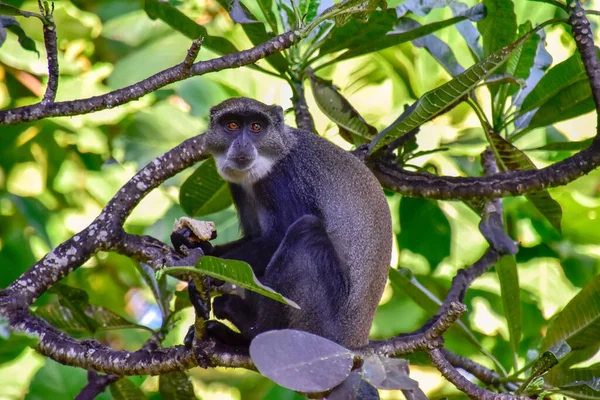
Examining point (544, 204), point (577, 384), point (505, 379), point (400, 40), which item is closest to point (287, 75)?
point (400, 40)

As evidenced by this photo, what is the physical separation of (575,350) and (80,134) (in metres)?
4.43

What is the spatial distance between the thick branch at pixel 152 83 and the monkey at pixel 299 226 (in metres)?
1.07

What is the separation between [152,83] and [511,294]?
2.68 m

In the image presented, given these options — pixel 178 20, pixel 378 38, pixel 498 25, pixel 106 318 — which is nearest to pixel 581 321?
pixel 498 25

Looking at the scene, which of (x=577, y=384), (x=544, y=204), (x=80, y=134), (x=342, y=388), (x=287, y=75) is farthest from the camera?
(x=80, y=134)

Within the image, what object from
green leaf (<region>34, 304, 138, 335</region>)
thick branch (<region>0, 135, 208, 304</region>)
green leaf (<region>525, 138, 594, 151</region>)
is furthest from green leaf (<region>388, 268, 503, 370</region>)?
green leaf (<region>34, 304, 138, 335</region>)

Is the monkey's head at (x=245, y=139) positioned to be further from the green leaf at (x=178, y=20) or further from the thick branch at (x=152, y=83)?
the thick branch at (x=152, y=83)

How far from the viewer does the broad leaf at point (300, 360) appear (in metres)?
2.57

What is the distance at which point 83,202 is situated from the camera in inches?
282

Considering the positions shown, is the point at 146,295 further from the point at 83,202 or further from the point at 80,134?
the point at 80,134

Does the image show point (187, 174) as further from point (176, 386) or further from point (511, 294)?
point (511, 294)

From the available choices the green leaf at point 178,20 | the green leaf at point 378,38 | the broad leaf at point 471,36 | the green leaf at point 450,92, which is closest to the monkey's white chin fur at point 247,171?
the green leaf at point 178,20

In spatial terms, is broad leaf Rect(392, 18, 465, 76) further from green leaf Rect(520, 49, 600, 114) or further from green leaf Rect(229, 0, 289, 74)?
green leaf Rect(229, 0, 289, 74)

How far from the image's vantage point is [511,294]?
5.09 metres
